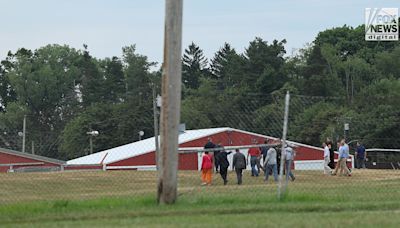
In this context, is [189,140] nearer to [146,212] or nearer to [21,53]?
[146,212]

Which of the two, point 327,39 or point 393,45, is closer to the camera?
point 393,45

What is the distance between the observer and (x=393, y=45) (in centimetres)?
9769

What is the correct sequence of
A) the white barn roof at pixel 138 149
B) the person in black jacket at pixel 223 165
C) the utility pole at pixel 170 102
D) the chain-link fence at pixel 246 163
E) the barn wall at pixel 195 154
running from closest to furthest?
the utility pole at pixel 170 102 → the chain-link fence at pixel 246 163 → the person in black jacket at pixel 223 165 → the white barn roof at pixel 138 149 → the barn wall at pixel 195 154

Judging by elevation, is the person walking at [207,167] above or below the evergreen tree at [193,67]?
below

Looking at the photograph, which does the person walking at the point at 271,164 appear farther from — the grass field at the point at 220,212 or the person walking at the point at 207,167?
the grass field at the point at 220,212

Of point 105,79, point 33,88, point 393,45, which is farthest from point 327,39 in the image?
point 33,88

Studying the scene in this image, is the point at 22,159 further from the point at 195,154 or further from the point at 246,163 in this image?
the point at 246,163

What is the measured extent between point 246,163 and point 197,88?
77231 millimetres

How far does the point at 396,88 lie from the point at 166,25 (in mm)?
59453

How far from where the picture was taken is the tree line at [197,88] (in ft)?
167

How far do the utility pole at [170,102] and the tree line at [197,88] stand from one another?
1488 centimetres

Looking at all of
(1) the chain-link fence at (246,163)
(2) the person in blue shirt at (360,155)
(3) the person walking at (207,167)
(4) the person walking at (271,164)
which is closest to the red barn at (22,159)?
(1) the chain-link fence at (246,163)

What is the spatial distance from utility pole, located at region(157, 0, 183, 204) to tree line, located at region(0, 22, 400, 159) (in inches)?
586

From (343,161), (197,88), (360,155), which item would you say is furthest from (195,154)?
(197,88)
